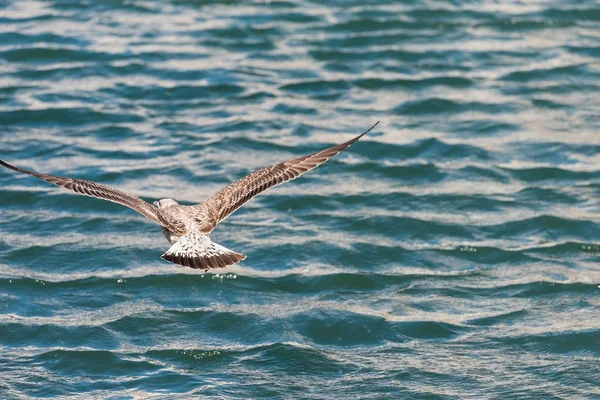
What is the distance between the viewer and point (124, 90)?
14.9 metres

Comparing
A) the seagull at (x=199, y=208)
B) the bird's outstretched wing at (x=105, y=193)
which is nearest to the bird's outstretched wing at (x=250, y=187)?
the seagull at (x=199, y=208)

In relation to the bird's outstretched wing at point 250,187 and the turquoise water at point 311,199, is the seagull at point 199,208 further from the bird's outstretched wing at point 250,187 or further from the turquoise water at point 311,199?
the turquoise water at point 311,199

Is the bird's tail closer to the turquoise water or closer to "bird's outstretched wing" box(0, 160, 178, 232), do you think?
"bird's outstretched wing" box(0, 160, 178, 232)

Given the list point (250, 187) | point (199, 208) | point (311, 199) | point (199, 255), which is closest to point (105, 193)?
point (199, 208)

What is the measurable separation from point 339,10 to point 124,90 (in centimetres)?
429

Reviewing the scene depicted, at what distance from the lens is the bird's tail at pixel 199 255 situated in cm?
800

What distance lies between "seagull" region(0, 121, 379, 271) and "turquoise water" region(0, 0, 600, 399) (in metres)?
1.08

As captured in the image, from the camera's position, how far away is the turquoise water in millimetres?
8977

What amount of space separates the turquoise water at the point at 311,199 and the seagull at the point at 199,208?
108 centimetres

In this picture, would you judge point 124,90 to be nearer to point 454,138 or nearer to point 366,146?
point 366,146

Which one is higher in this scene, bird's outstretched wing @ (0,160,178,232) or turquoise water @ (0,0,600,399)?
bird's outstretched wing @ (0,160,178,232)

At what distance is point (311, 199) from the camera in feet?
39.7

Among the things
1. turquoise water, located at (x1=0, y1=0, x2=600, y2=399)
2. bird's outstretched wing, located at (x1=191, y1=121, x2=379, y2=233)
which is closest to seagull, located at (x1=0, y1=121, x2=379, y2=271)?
bird's outstretched wing, located at (x1=191, y1=121, x2=379, y2=233)

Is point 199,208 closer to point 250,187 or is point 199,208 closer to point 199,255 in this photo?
point 250,187
